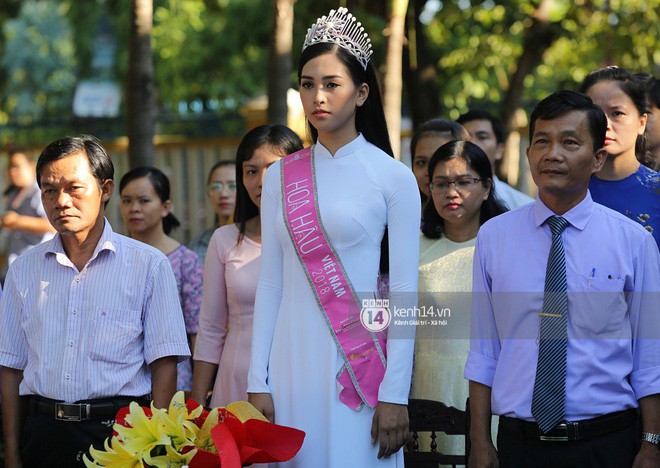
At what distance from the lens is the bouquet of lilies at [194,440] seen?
9.27 ft

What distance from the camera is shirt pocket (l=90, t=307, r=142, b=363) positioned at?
3.42 metres

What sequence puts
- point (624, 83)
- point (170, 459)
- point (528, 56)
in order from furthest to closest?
point (528, 56)
point (624, 83)
point (170, 459)

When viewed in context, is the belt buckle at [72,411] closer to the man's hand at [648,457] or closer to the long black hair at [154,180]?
the man's hand at [648,457]

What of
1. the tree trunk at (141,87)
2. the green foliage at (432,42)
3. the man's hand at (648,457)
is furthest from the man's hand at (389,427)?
the green foliage at (432,42)

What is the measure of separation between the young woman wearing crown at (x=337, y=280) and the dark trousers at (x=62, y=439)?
0.57 m

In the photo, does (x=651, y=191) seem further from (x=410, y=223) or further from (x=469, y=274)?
(x=410, y=223)

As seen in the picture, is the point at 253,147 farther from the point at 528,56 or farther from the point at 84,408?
the point at 528,56

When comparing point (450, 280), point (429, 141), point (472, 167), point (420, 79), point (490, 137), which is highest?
point (420, 79)

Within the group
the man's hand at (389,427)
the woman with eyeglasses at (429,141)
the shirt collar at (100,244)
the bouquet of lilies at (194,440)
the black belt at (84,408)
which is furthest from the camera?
the woman with eyeglasses at (429,141)

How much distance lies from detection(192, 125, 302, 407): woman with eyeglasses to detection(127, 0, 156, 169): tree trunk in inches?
103

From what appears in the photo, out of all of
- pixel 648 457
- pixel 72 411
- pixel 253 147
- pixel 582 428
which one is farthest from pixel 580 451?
pixel 253 147

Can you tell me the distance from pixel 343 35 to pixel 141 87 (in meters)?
3.60

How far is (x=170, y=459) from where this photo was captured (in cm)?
286

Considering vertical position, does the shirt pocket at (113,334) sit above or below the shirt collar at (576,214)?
below
